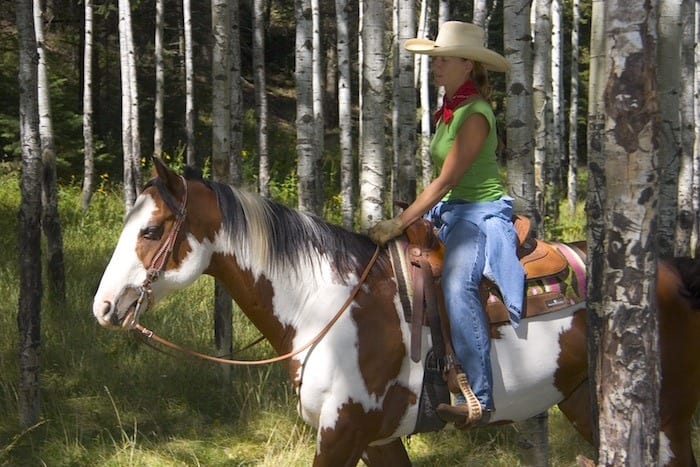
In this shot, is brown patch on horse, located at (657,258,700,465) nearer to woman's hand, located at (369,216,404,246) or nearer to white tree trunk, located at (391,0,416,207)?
woman's hand, located at (369,216,404,246)

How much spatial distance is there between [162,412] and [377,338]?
8.78 feet

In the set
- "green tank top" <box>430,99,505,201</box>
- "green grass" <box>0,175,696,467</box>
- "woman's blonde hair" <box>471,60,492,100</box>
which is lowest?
"green grass" <box>0,175,696,467</box>

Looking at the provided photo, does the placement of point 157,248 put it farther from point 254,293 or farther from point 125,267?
point 254,293

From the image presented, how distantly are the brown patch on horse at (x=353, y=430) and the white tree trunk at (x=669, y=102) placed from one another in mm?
2102

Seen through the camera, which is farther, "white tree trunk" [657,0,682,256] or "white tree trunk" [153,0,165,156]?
"white tree trunk" [153,0,165,156]

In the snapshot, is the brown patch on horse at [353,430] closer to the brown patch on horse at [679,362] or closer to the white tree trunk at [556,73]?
the brown patch on horse at [679,362]

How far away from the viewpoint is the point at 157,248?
355cm

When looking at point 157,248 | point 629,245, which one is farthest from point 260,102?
point 629,245

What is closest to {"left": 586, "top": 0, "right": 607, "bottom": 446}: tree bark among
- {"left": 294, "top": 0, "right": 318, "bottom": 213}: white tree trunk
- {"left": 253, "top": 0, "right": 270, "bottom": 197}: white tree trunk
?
{"left": 294, "top": 0, "right": 318, "bottom": 213}: white tree trunk

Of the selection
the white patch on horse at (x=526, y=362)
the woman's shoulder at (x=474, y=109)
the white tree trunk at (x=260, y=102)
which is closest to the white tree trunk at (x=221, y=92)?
the woman's shoulder at (x=474, y=109)

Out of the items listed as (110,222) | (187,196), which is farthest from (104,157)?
(187,196)

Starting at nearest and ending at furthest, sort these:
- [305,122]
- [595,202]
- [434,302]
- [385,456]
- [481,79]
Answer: [595,202] → [434,302] → [481,79] → [385,456] → [305,122]

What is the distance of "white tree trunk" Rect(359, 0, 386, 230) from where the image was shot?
5719 mm

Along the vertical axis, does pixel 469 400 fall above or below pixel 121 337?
above
